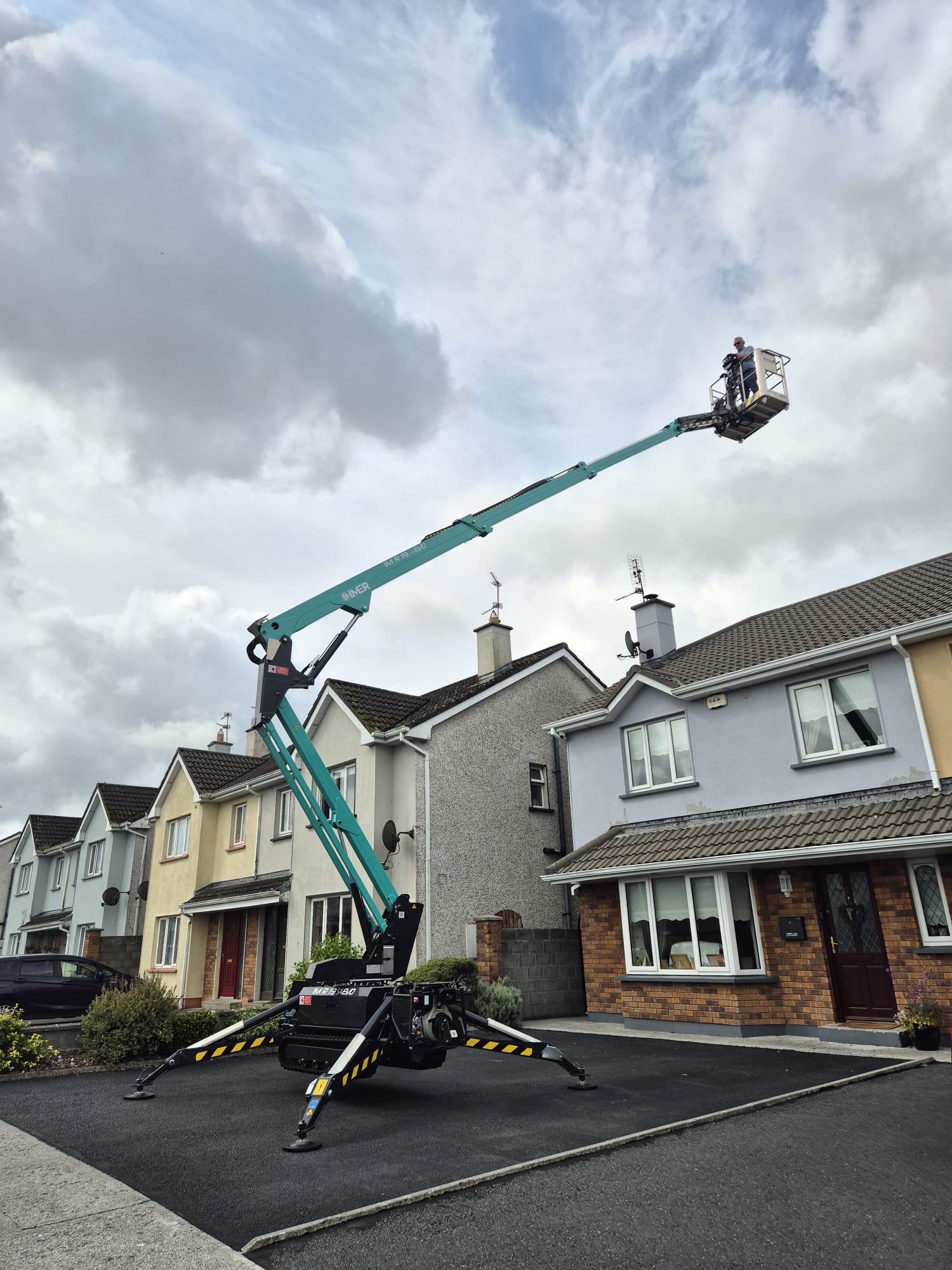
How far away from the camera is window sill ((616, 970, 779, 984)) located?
1348 centimetres

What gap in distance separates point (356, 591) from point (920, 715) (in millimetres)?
8384

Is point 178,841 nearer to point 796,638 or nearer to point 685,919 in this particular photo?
point 685,919

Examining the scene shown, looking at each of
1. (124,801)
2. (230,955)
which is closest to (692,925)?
(230,955)

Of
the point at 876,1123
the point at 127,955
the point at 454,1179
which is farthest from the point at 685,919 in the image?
the point at 127,955

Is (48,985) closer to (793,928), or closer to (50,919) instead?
(793,928)

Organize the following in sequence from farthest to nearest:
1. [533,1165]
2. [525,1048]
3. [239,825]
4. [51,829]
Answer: [51,829]
[239,825]
[525,1048]
[533,1165]

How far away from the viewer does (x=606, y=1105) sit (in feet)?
27.4

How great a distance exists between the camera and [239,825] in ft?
83.2

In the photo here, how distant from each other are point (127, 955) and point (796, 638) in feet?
81.6

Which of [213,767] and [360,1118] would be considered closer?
[360,1118]

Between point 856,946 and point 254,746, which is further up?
point 254,746

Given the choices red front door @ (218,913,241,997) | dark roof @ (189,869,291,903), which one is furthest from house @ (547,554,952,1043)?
red front door @ (218,913,241,997)

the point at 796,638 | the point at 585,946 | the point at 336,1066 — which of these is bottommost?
the point at 336,1066

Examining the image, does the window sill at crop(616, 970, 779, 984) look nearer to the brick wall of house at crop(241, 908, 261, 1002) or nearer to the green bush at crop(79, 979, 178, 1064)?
the green bush at crop(79, 979, 178, 1064)
